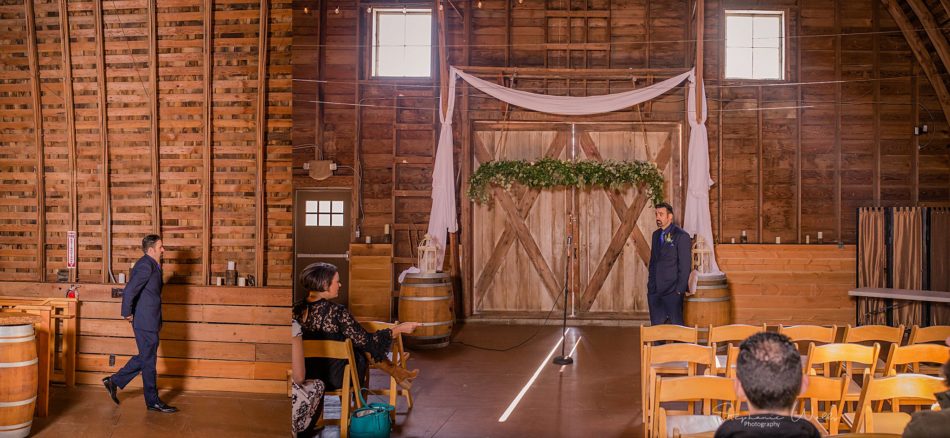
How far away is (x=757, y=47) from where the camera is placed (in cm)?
1070

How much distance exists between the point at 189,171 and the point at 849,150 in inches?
361

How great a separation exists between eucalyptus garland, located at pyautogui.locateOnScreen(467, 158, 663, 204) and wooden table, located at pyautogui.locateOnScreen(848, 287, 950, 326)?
2961 millimetres

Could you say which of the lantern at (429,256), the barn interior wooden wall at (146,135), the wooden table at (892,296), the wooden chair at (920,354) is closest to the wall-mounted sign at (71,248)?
the barn interior wooden wall at (146,135)

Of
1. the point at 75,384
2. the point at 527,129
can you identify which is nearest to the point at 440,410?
the point at 75,384

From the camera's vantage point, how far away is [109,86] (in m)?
6.09

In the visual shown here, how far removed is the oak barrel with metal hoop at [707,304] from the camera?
305 inches

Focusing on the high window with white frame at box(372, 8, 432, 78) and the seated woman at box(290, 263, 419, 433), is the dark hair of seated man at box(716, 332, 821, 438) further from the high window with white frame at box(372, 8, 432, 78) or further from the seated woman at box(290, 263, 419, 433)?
the high window with white frame at box(372, 8, 432, 78)

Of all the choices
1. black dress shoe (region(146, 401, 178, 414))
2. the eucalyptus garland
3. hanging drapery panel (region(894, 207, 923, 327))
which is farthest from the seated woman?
hanging drapery panel (region(894, 207, 923, 327))

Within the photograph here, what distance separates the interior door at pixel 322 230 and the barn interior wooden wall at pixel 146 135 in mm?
4310

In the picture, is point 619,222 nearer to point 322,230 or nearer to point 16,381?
point 322,230

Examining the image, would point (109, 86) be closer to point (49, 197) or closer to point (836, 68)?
point (49, 197)

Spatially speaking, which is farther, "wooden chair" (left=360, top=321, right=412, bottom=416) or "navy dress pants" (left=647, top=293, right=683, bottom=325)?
"navy dress pants" (left=647, top=293, right=683, bottom=325)

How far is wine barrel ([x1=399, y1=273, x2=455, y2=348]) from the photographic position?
8.13 meters

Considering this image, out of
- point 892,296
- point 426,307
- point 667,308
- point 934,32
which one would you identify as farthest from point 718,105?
point 426,307
